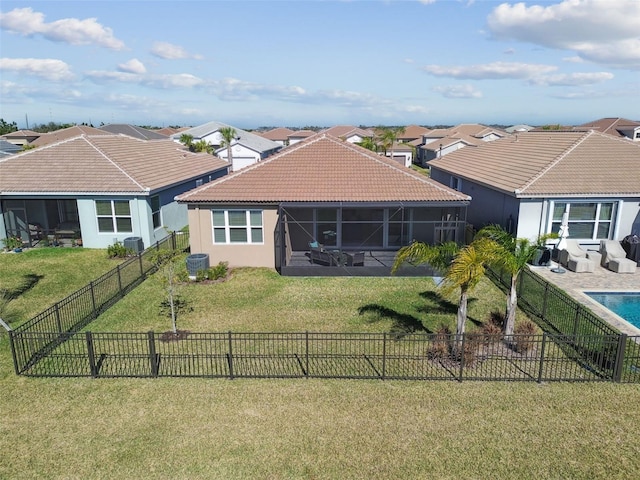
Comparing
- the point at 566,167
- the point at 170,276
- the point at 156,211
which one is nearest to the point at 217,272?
the point at 170,276

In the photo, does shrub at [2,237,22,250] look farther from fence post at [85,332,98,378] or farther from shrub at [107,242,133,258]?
fence post at [85,332,98,378]

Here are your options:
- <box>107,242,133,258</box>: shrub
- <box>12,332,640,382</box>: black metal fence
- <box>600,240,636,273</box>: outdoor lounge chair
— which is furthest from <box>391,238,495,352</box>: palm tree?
<box>107,242,133,258</box>: shrub

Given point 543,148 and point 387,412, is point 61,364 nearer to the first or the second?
point 387,412

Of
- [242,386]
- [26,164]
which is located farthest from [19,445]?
[26,164]

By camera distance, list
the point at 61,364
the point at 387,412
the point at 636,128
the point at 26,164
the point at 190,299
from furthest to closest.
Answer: the point at 636,128 → the point at 26,164 → the point at 190,299 → the point at 61,364 → the point at 387,412

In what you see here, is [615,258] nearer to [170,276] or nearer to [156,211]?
[170,276]

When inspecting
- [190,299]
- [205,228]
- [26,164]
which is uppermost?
[26,164]
